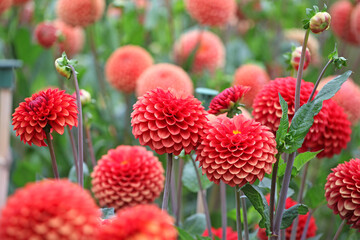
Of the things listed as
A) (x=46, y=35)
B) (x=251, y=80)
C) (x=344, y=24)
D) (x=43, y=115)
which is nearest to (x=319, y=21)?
(x=43, y=115)

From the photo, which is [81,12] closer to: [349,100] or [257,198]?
[349,100]

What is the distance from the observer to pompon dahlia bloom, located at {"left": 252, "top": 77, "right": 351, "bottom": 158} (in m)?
0.61

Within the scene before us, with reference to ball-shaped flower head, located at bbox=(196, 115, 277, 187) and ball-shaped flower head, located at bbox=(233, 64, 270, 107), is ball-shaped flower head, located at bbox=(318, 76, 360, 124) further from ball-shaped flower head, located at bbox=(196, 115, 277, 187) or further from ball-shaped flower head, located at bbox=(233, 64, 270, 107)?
ball-shaped flower head, located at bbox=(196, 115, 277, 187)

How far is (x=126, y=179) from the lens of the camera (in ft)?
2.11

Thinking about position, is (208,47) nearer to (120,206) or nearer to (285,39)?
(285,39)

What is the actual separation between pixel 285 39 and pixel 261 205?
128 centimetres

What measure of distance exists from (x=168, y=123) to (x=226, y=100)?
104 millimetres

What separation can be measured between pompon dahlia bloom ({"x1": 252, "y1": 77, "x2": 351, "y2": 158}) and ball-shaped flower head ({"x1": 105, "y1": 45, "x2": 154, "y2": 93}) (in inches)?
20.2

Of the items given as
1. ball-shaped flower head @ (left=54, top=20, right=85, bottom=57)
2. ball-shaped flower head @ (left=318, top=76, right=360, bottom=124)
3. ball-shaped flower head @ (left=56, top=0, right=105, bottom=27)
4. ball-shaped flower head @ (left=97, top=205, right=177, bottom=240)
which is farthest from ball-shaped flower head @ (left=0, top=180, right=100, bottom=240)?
ball-shaped flower head @ (left=54, top=20, right=85, bottom=57)

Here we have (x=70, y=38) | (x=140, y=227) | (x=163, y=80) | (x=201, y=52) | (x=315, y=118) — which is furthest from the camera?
(x=70, y=38)

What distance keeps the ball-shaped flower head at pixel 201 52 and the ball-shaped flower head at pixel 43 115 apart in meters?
0.83

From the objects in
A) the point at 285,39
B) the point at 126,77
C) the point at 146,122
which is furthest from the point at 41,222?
the point at 285,39

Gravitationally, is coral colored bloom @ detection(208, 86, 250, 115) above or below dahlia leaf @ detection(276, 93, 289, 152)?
above

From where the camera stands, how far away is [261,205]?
0.50 m
